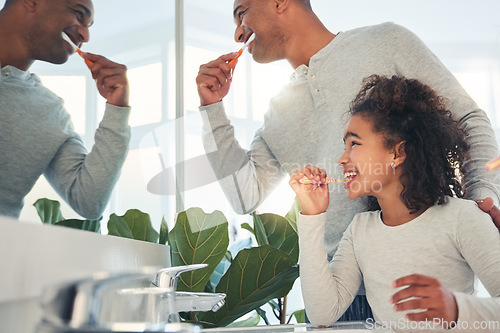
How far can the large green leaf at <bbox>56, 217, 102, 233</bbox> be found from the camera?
0.64 m

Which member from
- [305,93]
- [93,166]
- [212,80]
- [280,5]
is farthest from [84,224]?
[280,5]

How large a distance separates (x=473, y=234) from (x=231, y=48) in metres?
0.71

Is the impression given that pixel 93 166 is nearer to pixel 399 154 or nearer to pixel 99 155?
pixel 99 155

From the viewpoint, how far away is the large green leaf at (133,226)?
83 centimetres

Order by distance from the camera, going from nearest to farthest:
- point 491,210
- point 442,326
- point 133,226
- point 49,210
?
point 49,210 < point 442,326 < point 491,210 < point 133,226

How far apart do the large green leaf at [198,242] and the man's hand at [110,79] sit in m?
0.29

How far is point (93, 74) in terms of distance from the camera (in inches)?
29.1

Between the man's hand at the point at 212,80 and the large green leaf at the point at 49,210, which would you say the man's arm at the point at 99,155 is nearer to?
the large green leaf at the point at 49,210

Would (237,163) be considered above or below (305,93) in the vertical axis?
below

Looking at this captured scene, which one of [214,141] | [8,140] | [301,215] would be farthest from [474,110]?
[8,140]

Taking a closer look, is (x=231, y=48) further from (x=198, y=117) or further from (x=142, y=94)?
(x=142, y=94)

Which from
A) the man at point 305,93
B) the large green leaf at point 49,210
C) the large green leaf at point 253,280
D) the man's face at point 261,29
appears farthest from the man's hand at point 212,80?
the large green leaf at point 49,210

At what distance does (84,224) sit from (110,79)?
25 cm

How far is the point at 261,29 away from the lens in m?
1.09
